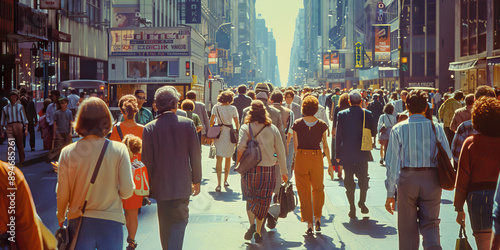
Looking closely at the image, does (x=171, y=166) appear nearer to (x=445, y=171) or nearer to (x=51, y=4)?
(x=445, y=171)

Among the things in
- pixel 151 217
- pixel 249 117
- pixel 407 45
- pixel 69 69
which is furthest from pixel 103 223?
pixel 407 45

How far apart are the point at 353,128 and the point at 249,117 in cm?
201

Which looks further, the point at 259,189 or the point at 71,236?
the point at 259,189

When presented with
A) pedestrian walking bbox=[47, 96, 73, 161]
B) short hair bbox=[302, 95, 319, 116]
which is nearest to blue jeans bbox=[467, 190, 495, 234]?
short hair bbox=[302, 95, 319, 116]

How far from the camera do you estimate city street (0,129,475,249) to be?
7605 millimetres

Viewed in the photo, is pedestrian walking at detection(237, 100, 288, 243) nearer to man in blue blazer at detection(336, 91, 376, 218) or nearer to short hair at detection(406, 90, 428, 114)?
man in blue blazer at detection(336, 91, 376, 218)

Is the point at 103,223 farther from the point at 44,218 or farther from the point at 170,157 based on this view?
the point at 44,218

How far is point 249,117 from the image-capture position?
792 cm

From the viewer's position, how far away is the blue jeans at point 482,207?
5391 mm

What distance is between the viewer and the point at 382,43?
6247 cm

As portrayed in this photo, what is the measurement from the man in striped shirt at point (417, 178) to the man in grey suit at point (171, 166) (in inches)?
80.0

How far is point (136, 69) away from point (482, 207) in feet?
64.8

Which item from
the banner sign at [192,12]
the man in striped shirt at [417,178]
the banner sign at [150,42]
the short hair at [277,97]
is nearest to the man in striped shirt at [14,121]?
the short hair at [277,97]

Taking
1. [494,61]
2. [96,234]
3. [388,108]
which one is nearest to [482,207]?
[96,234]
